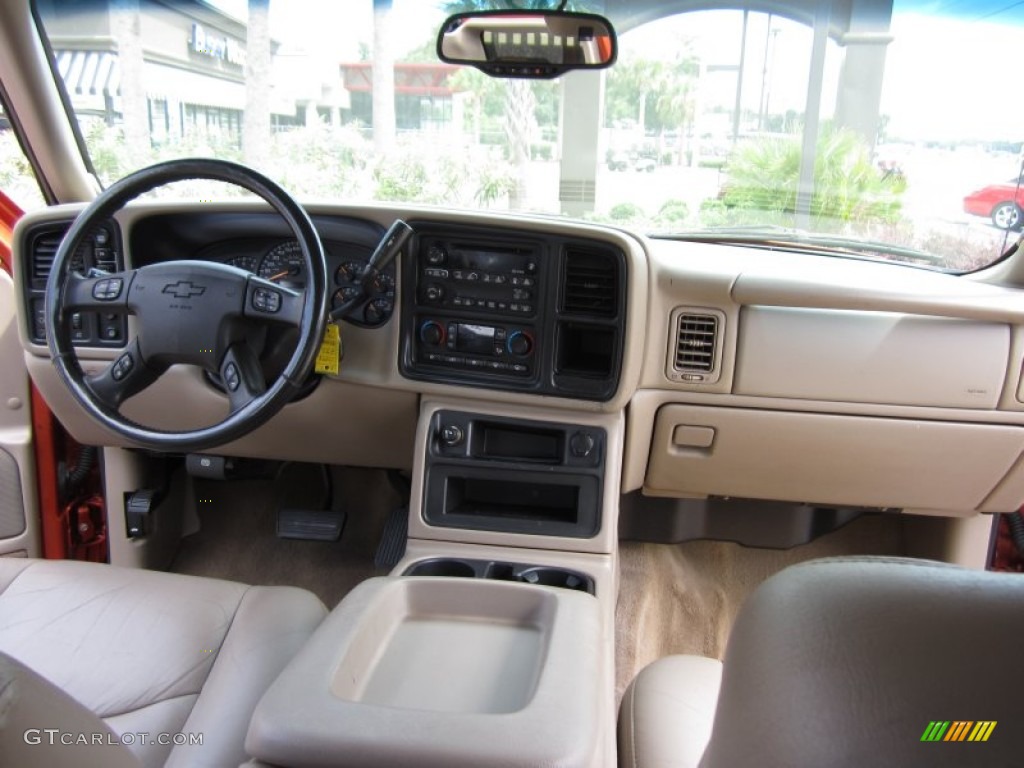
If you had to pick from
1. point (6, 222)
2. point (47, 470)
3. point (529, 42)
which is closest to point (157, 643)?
point (47, 470)

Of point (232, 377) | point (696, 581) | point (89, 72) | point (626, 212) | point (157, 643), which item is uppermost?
point (89, 72)

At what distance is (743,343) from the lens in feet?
7.04

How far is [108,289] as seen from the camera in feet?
5.87

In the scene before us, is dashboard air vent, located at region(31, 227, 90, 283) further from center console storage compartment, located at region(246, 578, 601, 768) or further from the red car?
the red car

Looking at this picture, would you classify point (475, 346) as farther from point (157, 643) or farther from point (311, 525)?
point (157, 643)

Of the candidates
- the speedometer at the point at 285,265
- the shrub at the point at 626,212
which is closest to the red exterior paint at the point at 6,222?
the speedometer at the point at 285,265

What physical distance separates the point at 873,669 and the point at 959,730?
0.22 feet

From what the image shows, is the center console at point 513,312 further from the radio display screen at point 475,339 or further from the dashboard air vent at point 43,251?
the dashboard air vent at point 43,251

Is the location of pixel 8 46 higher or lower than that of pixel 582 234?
higher

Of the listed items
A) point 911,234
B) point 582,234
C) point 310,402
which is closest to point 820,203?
point 911,234

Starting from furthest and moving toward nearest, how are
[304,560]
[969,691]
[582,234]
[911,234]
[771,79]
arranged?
[304,560], [771,79], [911,234], [582,234], [969,691]

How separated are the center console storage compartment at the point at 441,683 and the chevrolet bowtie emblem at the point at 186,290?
2.34 feet

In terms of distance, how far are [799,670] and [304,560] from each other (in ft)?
7.70

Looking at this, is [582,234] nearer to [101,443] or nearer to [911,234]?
[911,234]
